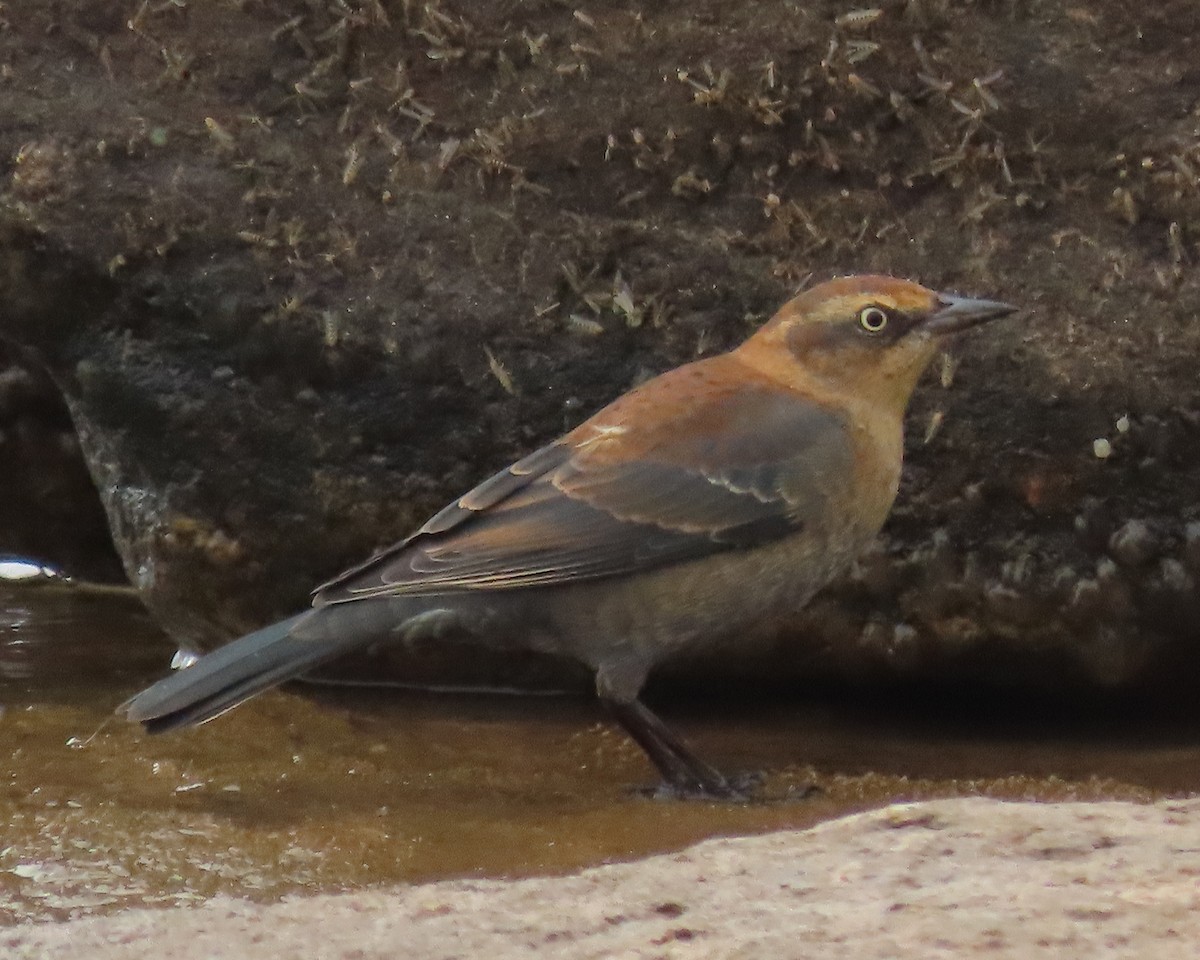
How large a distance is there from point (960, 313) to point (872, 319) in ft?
0.88

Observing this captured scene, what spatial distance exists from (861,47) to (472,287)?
143 cm

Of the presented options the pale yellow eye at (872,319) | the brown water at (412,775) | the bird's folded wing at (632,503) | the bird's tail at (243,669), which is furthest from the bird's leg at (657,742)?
the pale yellow eye at (872,319)

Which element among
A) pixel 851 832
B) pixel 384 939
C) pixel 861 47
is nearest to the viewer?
pixel 384 939

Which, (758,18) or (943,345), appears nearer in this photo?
(943,345)

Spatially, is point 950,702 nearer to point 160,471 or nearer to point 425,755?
point 425,755

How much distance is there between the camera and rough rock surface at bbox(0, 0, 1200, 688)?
194 inches

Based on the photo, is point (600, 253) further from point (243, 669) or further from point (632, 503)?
point (243, 669)

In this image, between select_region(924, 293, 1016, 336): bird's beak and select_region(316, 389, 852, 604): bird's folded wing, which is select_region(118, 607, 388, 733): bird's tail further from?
select_region(924, 293, 1016, 336): bird's beak

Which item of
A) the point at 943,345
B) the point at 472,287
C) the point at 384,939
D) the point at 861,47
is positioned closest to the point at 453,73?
the point at 472,287

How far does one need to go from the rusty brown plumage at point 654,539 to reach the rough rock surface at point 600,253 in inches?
16.4

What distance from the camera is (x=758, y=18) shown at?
16.8ft

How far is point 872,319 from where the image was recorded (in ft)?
15.7

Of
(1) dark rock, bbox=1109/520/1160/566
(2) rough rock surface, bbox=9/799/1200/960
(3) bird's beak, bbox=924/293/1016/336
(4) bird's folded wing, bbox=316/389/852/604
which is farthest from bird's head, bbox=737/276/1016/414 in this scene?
(2) rough rock surface, bbox=9/799/1200/960

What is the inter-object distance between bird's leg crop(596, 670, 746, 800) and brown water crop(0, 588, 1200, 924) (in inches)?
4.6
